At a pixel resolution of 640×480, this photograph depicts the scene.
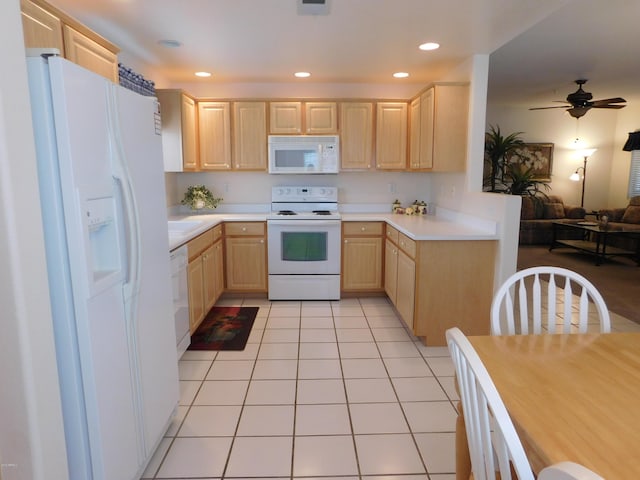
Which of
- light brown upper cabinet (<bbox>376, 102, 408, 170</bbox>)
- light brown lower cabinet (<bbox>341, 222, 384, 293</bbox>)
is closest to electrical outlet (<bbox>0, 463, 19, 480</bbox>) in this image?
light brown lower cabinet (<bbox>341, 222, 384, 293</bbox>)

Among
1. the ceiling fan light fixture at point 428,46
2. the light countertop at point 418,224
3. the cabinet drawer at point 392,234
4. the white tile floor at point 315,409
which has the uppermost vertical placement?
the ceiling fan light fixture at point 428,46

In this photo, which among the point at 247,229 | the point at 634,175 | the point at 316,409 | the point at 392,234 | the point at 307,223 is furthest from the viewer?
the point at 634,175

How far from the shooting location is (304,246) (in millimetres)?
4148

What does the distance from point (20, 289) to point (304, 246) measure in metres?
3.12

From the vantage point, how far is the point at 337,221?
13.5ft

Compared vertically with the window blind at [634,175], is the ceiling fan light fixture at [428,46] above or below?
above

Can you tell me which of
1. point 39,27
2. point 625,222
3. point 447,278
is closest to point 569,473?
point 39,27

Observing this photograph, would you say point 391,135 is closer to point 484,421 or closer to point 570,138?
point 484,421

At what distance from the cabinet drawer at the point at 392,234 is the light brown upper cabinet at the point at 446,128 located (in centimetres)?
67

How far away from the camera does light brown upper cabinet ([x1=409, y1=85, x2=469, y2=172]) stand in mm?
3596

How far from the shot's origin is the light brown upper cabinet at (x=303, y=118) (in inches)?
169

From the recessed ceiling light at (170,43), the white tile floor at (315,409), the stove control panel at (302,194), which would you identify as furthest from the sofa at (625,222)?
the recessed ceiling light at (170,43)

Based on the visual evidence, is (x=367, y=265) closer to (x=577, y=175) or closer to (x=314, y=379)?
(x=314, y=379)

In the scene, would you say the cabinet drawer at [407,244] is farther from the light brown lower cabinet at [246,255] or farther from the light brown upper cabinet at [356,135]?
the light brown lower cabinet at [246,255]
